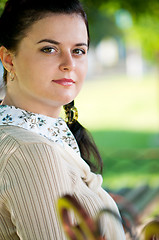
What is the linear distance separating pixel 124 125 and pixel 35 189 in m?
12.7

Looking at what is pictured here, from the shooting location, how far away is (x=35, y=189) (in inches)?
46.3

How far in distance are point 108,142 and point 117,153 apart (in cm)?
233

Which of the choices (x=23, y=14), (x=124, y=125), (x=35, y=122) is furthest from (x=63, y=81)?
(x=124, y=125)

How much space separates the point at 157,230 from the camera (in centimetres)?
73

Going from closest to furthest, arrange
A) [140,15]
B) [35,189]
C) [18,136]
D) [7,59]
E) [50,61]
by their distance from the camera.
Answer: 1. [35,189]
2. [18,136]
3. [50,61]
4. [7,59]
5. [140,15]

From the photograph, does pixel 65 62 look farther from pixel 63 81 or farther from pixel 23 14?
pixel 23 14

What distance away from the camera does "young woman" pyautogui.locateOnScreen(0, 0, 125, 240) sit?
118 cm

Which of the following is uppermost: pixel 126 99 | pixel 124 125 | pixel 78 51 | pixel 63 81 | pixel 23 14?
pixel 23 14

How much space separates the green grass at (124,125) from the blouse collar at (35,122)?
15.4ft

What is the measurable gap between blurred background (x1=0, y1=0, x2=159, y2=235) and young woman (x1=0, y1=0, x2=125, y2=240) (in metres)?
0.50

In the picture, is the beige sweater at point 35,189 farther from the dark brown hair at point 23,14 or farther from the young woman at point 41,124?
the dark brown hair at point 23,14

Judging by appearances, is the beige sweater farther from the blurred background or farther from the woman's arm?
the blurred background

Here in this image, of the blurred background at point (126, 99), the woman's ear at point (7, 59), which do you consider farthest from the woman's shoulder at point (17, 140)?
the blurred background at point (126, 99)

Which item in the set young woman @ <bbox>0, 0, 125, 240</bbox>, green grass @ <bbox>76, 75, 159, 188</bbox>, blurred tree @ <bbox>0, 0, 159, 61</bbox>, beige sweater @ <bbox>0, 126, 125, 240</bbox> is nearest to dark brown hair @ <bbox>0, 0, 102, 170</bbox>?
young woman @ <bbox>0, 0, 125, 240</bbox>
